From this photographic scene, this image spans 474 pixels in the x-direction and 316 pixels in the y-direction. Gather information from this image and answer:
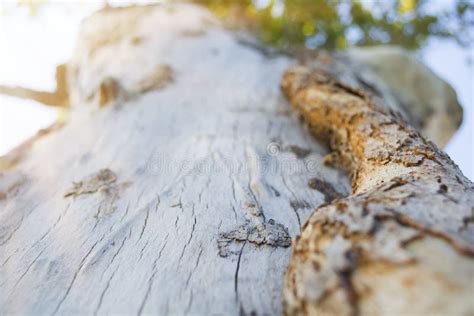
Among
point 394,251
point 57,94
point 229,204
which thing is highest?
point 394,251

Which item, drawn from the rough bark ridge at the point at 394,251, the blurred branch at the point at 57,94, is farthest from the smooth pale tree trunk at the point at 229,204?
the blurred branch at the point at 57,94

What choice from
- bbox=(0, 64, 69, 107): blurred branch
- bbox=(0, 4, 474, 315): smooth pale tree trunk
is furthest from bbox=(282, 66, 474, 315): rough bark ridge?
bbox=(0, 64, 69, 107): blurred branch

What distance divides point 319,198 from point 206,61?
58.1 inches

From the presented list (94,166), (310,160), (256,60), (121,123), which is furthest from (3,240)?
(256,60)

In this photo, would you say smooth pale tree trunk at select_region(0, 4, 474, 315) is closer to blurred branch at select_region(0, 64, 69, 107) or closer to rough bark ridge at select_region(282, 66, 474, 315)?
rough bark ridge at select_region(282, 66, 474, 315)

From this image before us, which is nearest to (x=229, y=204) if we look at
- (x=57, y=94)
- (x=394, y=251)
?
(x=394, y=251)

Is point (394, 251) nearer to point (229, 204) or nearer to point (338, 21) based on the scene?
point (229, 204)

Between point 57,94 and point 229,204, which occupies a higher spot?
point 229,204

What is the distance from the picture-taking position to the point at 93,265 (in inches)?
42.1

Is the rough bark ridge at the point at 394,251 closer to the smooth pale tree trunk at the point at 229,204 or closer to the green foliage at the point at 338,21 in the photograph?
the smooth pale tree trunk at the point at 229,204

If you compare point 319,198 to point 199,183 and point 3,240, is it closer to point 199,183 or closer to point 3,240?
point 199,183

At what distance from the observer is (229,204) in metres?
1.31

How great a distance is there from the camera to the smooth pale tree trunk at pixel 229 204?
0.78 meters

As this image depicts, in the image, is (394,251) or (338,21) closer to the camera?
(394,251)
